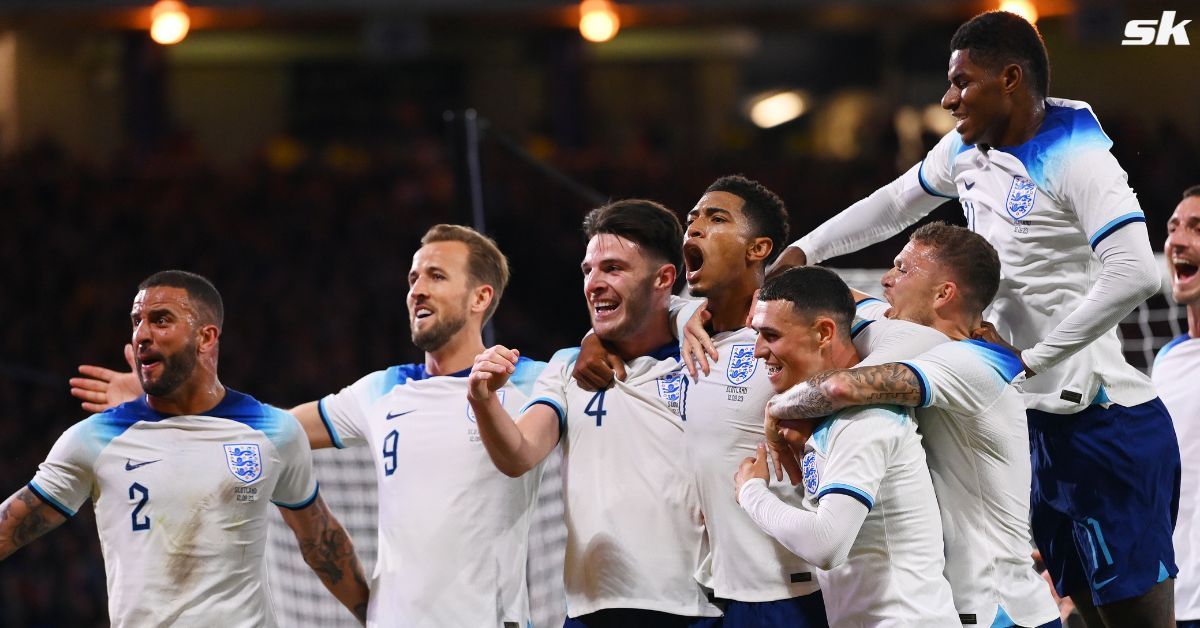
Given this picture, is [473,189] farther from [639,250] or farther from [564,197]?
[564,197]

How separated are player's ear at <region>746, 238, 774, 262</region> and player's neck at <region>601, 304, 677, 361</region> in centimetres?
36

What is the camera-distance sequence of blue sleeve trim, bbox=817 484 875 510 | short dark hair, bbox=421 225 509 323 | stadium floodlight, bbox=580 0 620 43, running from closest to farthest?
1. blue sleeve trim, bbox=817 484 875 510
2. short dark hair, bbox=421 225 509 323
3. stadium floodlight, bbox=580 0 620 43

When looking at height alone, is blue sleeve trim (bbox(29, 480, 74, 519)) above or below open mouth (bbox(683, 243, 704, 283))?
below

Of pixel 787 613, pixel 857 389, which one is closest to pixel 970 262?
pixel 857 389

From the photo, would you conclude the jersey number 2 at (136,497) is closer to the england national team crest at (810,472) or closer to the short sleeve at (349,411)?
the short sleeve at (349,411)

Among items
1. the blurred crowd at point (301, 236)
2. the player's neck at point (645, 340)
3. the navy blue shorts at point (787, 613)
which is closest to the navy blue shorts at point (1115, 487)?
the navy blue shorts at point (787, 613)

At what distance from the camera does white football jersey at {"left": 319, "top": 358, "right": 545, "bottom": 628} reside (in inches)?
181

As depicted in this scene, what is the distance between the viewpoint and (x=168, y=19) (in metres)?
14.9

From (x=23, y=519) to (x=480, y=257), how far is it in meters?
1.74

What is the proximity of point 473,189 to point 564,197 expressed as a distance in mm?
8036

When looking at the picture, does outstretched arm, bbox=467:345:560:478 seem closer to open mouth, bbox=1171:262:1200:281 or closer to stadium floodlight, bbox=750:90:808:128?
open mouth, bbox=1171:262:1200:281

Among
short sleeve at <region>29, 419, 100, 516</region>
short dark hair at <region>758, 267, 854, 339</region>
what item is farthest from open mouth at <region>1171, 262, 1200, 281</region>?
short sleeve at <region>29, 419, 100, 516</region>

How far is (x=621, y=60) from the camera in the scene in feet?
66.4

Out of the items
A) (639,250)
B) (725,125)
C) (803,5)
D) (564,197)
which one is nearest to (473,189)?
(639,250)
